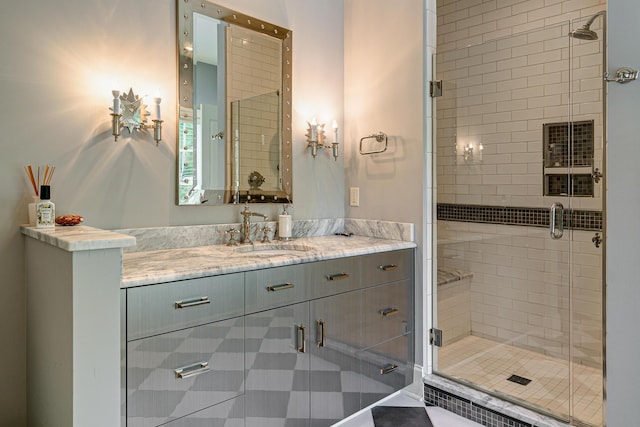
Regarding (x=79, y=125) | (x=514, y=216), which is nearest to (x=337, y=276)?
(x=514, y=216)

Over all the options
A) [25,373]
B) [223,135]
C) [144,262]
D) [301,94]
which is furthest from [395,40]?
[25,373]

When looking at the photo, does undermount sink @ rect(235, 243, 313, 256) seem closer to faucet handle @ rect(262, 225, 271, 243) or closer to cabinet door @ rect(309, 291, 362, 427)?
faucet handle @ rect(262, 225, 271, 243)

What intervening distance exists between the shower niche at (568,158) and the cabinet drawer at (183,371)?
1709 millimetres

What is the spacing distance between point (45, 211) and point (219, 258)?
688 mm

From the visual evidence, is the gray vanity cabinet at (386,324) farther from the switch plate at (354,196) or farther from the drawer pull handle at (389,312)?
the switch plate at (354,196)

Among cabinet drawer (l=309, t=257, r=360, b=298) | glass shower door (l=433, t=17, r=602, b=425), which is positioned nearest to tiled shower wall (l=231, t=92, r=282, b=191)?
cabinet drawer (l=309, t=257, r=360, b=298)

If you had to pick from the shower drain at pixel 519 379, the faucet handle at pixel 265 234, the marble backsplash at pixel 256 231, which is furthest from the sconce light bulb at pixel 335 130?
the shower drain at pixel 519 379

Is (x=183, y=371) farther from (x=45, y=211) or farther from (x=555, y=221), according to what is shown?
(x=555, y=221)

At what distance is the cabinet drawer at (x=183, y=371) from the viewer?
1372 millimetres

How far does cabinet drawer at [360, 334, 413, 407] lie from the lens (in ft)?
7.04

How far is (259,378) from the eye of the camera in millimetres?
1693
